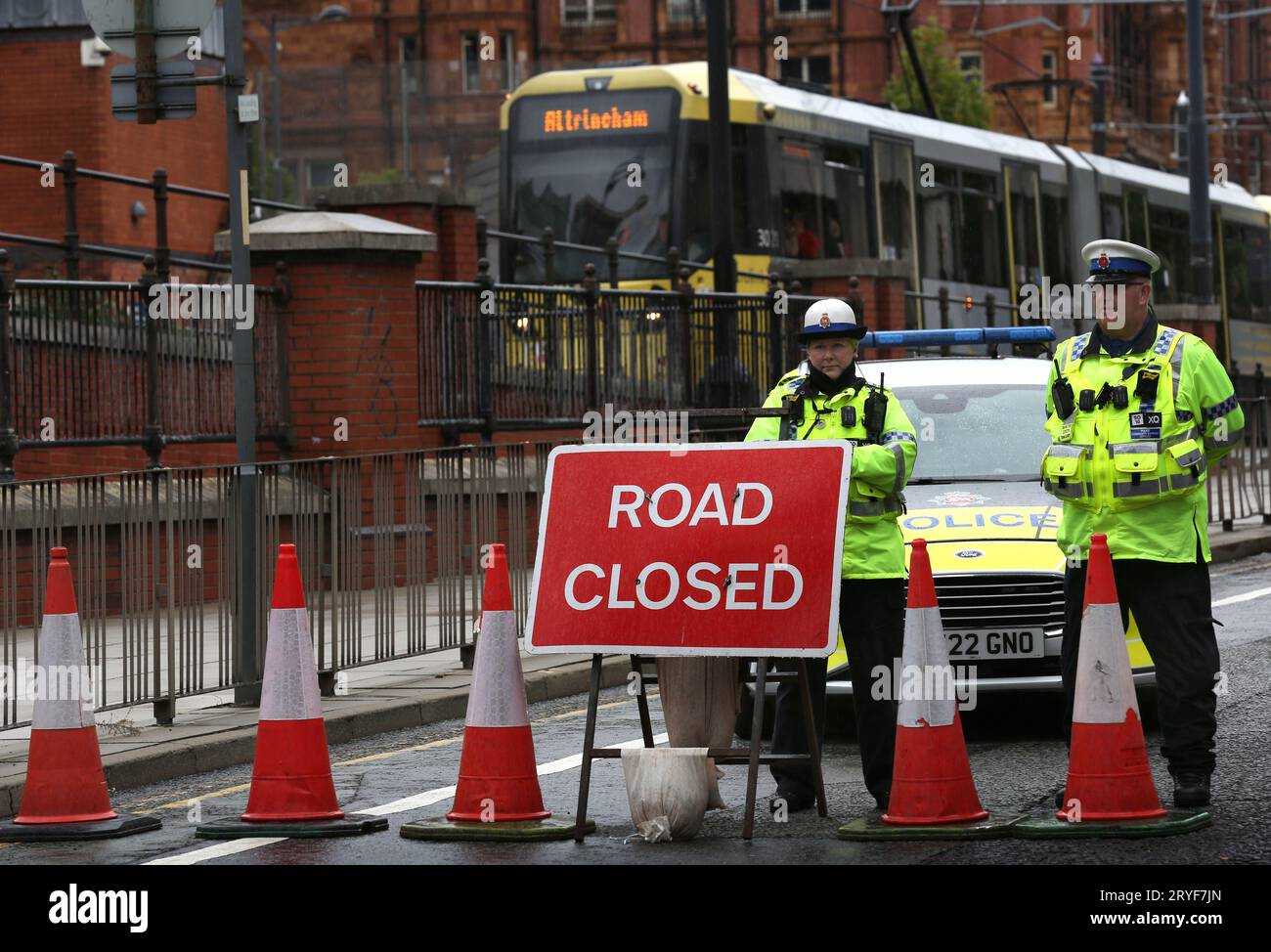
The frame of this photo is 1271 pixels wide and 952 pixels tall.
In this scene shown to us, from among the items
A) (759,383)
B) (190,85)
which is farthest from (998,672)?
(759,383)

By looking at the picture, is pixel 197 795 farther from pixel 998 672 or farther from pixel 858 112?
pixel 858 112

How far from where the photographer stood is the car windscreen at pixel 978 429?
11562 mm

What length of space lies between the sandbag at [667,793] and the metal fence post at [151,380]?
9082mm

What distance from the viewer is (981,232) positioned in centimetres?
3219

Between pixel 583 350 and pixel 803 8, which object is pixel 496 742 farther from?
pixel 803 8

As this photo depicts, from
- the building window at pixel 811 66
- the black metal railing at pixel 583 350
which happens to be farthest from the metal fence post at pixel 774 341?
the building window at pixel 811 66

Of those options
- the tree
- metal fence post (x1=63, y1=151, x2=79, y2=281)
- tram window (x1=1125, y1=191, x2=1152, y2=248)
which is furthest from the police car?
the tree

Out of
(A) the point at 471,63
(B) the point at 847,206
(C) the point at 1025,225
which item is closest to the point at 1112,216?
(C) the point at 1025,225

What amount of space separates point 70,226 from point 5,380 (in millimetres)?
4340

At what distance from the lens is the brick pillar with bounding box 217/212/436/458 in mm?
18047

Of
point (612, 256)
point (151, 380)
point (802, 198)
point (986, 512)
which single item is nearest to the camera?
point (986, 512)

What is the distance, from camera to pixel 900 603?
848 cm

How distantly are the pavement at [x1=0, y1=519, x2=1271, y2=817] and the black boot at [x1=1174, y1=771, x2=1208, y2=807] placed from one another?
14.3 feet

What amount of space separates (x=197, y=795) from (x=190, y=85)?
13.2 feet
